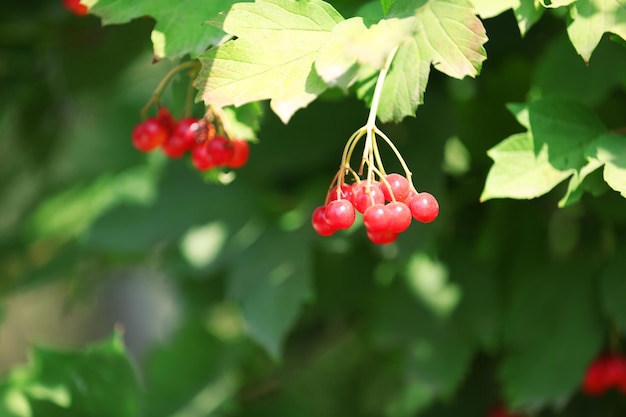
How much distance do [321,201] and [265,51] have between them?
2.71 feet

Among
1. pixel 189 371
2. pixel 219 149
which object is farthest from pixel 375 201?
pixel 189 371

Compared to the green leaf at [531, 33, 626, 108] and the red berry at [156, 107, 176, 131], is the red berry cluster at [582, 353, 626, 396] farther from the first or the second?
the red berry at [156, 107, 176, 131]

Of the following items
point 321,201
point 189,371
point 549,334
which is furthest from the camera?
point 189,371

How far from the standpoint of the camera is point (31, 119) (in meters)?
2.44

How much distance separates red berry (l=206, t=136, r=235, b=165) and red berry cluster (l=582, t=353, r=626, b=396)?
0.89 metres

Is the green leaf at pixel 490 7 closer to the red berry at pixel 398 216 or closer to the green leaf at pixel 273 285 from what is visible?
the red berry at pixel 398 216

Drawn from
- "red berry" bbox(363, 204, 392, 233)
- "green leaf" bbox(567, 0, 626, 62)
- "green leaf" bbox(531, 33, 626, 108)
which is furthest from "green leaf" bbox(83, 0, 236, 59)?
"green leaf" bbox(531, 33, 626, 108)

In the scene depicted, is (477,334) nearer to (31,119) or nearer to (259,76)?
(259,76)

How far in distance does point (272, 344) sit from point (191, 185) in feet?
2.10

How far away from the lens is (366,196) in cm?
109

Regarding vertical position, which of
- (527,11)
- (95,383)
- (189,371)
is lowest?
(189,371)

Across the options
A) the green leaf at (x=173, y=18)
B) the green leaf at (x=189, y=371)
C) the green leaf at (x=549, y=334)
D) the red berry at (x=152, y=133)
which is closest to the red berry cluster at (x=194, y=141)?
the red berry at (x=152, y=133)

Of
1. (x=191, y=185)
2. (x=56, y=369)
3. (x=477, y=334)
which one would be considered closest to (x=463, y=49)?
(x=477, y=334)

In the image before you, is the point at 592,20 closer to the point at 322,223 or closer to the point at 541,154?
the point at 541,154
